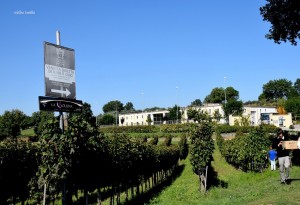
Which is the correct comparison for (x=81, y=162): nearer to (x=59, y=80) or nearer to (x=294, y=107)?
(x=59, y=80)

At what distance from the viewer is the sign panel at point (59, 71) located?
376 inches

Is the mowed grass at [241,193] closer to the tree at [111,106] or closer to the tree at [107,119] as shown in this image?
the tree at [107,119]

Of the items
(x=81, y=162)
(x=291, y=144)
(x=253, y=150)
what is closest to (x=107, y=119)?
(x=253, y=150)

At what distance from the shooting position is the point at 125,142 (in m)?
18.0

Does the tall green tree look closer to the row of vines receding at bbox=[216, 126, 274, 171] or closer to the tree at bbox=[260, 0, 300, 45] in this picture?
the row of vines receding at bbox=[216, 126, 274, 171]

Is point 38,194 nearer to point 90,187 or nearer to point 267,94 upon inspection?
point 90,187

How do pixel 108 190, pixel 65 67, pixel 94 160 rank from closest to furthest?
1. pixel 65 67
2. pixel 94 160
3. pixel 108 190

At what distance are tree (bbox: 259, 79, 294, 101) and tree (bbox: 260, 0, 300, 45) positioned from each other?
136117 mm

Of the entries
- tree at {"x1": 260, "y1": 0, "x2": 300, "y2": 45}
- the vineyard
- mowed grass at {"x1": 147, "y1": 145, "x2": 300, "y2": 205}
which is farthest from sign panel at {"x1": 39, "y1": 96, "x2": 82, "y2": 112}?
tree at {"x1": 260, "y1": 0, "x2": 300, "y2": 45}

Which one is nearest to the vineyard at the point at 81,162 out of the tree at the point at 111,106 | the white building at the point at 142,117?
the white building at the point at 142,117

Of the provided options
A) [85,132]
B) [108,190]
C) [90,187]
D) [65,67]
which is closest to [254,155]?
[108,190]

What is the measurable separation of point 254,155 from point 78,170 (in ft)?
66.3

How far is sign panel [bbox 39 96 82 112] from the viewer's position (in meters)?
9.34

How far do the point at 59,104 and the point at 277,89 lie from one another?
507 ft
